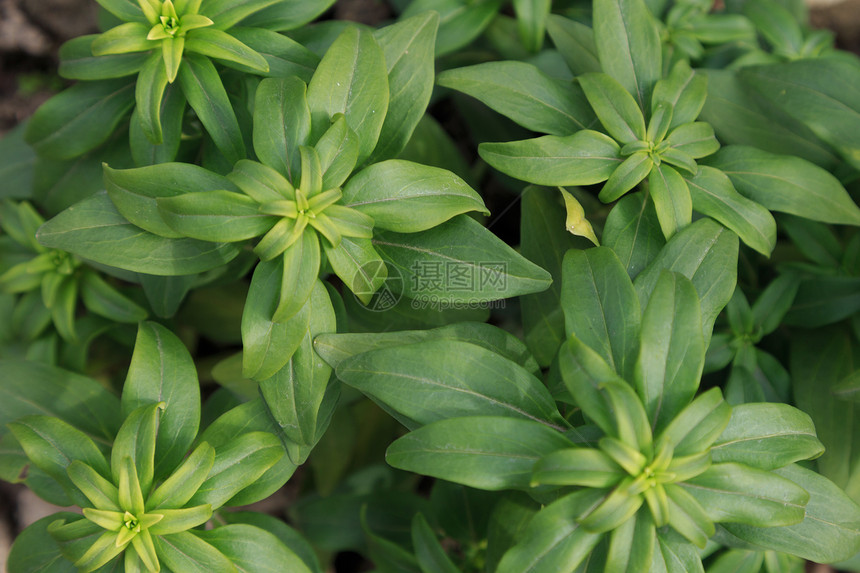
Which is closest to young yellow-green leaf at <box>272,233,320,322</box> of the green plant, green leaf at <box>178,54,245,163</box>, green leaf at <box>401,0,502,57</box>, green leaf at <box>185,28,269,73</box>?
the green plant

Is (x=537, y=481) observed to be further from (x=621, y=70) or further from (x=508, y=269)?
(x=621, y=70)

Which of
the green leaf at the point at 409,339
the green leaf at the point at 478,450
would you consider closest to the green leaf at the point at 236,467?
the green leaf at the point at 409,339

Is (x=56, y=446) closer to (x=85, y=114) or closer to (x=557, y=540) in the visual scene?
(x=85, y=114)

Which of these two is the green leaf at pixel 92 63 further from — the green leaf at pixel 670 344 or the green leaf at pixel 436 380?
the green leaf at pixel 670 344

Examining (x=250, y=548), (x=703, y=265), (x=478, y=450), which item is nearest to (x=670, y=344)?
(x=703, y=265)

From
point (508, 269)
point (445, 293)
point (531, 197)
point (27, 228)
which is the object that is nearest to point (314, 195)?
point (445, 293)
